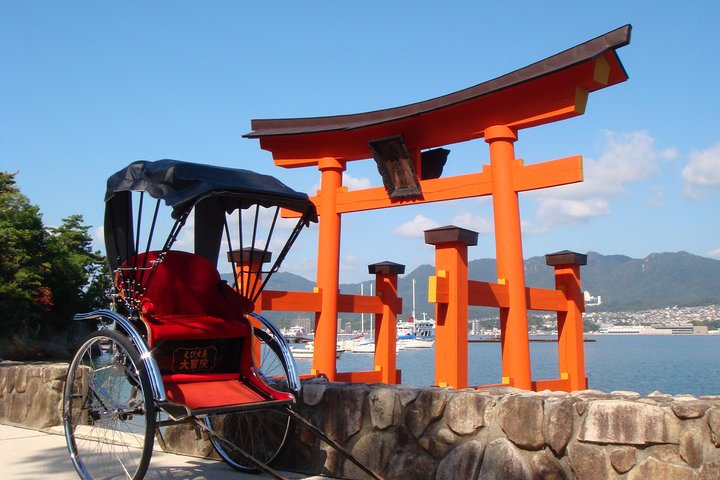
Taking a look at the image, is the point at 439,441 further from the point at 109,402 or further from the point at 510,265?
the point at 510,265

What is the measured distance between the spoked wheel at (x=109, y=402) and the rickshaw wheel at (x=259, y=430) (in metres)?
0.64

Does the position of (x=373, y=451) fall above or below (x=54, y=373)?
below

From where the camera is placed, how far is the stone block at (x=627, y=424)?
2920 mm

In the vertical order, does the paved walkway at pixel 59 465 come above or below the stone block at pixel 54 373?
below

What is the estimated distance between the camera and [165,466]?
4.48 meters

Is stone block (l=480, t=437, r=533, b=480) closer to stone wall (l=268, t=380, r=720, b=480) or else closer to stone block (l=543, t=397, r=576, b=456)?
stone wall (l=268, t=380, r=720, b=480)

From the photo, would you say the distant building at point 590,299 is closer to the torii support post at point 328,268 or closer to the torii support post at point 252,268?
the torii support post at point 328,268

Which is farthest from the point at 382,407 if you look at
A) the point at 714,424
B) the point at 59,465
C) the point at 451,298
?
the point at 451,298

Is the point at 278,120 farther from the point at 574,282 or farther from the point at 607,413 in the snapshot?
the point at 607,413

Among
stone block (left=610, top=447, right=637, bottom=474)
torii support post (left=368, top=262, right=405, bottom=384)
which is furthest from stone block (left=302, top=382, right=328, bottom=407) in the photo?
torii support post (left=368, top=262, right=405, bottom=384)

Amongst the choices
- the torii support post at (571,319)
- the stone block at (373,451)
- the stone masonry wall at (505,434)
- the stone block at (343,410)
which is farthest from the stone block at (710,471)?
A: the torii support post at (571,319)

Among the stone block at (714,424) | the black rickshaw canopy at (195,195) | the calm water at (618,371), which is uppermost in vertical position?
the black rickshaw canopy at (195,195)

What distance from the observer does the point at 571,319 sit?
9766 mm

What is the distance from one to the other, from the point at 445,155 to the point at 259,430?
5.93m
